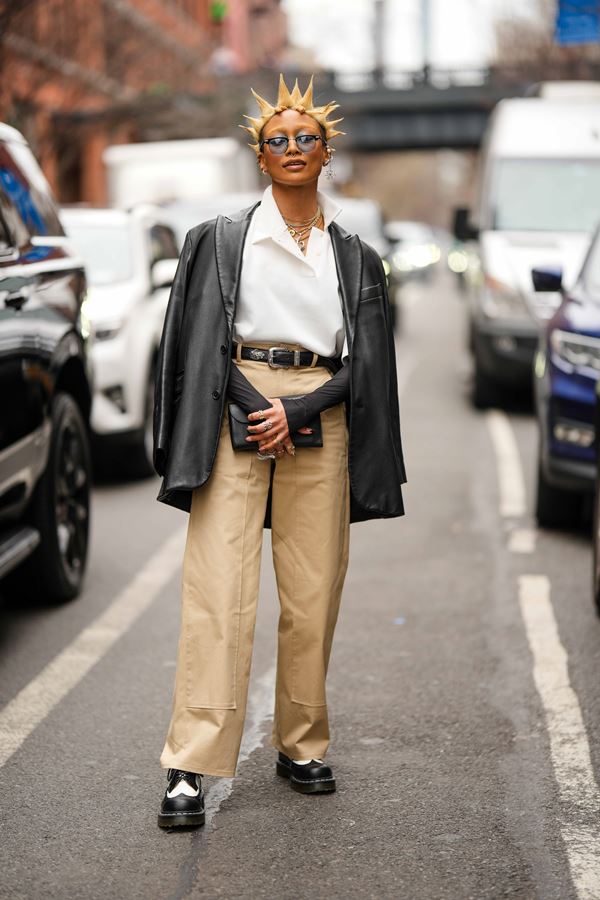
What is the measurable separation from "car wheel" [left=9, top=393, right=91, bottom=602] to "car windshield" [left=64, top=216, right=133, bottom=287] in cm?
336

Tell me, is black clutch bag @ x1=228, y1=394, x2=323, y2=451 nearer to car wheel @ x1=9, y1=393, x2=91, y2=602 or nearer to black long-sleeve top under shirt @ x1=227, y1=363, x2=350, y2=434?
black long-sleeve top under shirt @ x1=227, y1=363, x2=350, y2=434

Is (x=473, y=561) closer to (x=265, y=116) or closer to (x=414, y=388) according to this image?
(x=265, y=116)

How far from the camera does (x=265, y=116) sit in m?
4.26

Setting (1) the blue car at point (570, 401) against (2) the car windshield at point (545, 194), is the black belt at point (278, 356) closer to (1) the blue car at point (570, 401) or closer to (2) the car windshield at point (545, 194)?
(1) the blue car at point (570, 401)

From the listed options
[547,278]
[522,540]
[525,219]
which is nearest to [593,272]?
[547,278]

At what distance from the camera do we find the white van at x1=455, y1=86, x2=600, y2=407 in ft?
43.2

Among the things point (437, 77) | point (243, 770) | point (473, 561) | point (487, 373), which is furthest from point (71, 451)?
point (437, 77)

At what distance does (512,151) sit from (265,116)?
34.5 feet

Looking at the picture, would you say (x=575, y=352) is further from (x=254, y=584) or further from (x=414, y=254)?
(x=414, y=254)

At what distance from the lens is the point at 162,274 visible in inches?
403

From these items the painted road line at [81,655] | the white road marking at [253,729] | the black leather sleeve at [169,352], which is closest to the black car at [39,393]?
the painted road line at [81,655]

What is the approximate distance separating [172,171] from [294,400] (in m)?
19.8

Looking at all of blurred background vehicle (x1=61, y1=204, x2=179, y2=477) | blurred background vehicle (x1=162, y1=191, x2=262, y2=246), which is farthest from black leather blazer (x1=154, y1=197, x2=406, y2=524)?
blurred background vehicle (x1=162, y1=191, x2=262, y2=246)

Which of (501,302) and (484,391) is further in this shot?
(484,391)
